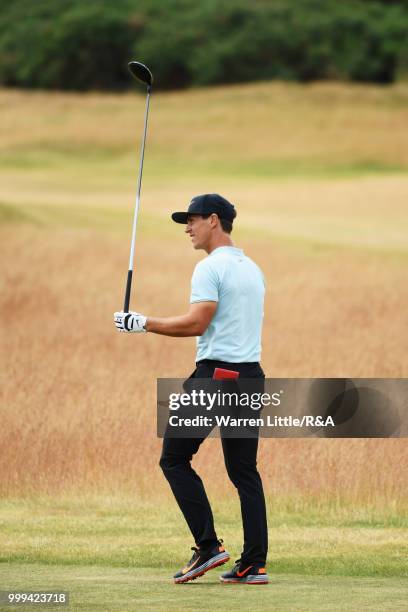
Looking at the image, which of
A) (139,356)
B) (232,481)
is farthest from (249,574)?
(139,356)

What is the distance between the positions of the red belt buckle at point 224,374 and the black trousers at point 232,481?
5 centimetres

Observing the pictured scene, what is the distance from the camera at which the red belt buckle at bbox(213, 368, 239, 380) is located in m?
7.44

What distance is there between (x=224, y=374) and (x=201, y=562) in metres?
1.01

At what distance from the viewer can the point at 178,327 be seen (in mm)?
7371

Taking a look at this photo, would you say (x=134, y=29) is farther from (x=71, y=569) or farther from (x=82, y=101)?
(x=71, y=569)

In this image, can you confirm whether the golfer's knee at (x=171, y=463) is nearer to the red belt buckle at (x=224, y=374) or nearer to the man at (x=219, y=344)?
the man at (x=219, y=344)

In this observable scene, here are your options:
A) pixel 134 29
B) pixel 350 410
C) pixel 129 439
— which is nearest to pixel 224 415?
pixel 129 439

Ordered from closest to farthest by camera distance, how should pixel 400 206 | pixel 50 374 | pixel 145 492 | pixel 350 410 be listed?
pixel 145 492, pixel 350 410, pixel 50 374, pixel 400 206

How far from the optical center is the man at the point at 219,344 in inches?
292

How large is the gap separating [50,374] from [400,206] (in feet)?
81.3

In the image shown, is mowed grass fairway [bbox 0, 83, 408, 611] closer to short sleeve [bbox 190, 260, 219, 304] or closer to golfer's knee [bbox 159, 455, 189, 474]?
golfer's knee [bbox 159, 455, 189, 474]

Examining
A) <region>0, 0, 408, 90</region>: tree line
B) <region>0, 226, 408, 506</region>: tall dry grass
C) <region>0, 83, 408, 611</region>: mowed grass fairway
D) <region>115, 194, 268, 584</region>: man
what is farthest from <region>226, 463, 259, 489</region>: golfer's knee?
<region>0, 0, 408, 90</region>: tree line

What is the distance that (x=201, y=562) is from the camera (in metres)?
7.63

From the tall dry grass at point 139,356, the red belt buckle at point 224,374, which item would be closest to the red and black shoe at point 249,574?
the red belt buckle at point 224,374
